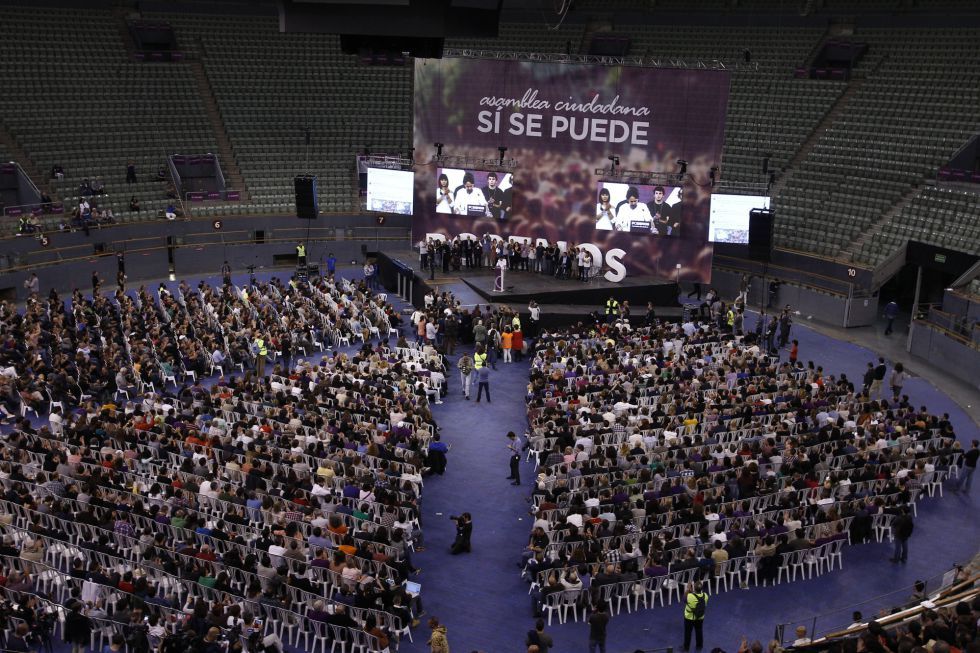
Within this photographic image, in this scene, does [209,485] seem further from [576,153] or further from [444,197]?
[576,153]

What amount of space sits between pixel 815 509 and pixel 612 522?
13.7 ft

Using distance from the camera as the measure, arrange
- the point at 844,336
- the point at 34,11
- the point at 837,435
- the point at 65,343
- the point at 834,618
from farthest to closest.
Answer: the point at 34,11, the point at 844,336, the point at 65,343, the point at 837,435, the point at 834,618

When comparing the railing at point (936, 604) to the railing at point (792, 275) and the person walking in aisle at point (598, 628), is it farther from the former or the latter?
the railing at point (792, 275)

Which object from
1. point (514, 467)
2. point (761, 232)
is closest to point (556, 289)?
point (761, 232)

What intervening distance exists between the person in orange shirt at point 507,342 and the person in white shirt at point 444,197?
29.2 feet

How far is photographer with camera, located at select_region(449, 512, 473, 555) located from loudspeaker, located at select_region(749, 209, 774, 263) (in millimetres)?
19768

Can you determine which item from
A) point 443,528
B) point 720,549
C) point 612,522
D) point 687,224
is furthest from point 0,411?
point 687,224

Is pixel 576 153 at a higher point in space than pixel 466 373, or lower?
higher

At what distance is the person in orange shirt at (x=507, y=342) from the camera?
31.0 metres

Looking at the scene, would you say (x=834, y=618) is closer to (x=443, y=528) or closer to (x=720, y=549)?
(x=720, y=549)

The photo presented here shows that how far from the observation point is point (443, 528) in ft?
68.3

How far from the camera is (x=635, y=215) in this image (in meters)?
36.8

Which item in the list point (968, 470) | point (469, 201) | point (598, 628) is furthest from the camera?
point (469, 201)

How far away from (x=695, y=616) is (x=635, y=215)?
878 inches
